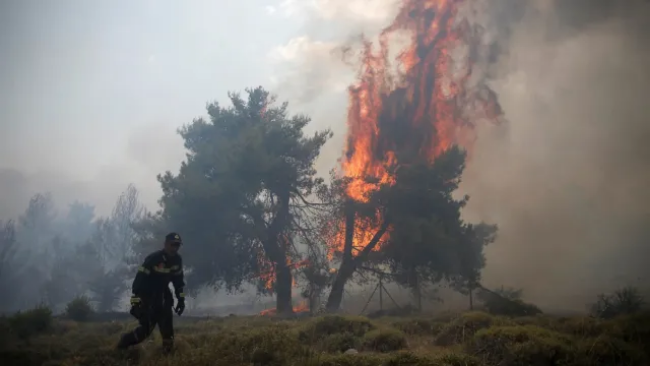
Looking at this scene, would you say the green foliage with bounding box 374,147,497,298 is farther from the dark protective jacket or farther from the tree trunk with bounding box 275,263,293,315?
the dark protective jacket

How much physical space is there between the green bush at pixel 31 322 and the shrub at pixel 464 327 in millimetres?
11821

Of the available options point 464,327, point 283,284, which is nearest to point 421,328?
point 464,327

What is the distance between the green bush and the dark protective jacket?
6156 millimetres

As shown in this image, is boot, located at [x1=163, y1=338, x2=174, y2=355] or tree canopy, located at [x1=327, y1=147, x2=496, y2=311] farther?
tree canopy, located at [x1=327, y1=147, x2=496, y2=311]

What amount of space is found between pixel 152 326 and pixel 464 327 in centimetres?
754

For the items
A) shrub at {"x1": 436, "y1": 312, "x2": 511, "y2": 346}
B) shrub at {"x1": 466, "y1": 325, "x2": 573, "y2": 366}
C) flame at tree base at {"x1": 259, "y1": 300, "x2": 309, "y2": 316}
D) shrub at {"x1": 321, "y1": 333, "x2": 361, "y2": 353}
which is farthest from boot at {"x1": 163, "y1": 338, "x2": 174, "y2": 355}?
flame at tree base at {"x1": 259, "y1": 300, "x2": 309, "y2": 316}

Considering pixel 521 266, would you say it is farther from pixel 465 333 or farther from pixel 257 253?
pixel 465 333

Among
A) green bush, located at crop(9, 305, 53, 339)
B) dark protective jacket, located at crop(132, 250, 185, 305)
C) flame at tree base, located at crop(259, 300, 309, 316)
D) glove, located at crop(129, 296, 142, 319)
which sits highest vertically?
dark protective jacket, located at crop(132, 250, 185, 305)

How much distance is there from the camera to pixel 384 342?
8.89 meters

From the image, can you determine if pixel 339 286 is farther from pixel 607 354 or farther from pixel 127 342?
pixel 607 354

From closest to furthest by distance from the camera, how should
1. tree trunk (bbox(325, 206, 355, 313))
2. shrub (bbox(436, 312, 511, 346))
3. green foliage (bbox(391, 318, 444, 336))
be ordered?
1. shrub (bbox(436, 312, 511, 346))
2. green foliage (bbox(391, 318, 444, 336))
3. tree trunk (bbox(325, 206, 355, 313))

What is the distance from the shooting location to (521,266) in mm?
46031

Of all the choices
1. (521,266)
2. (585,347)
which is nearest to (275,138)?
(585,347)

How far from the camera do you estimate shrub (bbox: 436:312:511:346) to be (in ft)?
31.5
